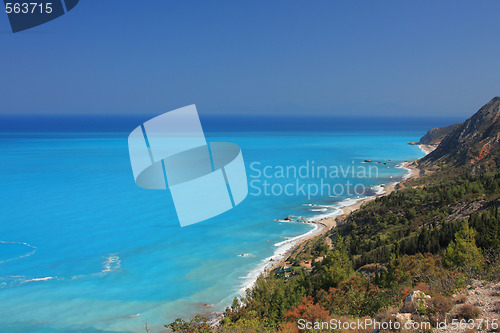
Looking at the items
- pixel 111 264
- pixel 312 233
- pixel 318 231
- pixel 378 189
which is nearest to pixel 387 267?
pixel 312 233

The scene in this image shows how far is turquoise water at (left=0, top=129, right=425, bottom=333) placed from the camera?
70.5ft

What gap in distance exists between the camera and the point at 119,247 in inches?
1280

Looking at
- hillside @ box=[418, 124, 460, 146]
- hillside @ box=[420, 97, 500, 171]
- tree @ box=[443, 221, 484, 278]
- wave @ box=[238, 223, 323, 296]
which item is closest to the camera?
tree @ box=[443, 221, 484, 278]

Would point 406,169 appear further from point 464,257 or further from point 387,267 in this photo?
point 464,257

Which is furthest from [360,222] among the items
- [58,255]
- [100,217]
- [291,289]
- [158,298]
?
[100,217]

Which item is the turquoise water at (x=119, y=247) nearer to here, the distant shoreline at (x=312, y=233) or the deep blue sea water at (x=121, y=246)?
the deep blue sea water at (x=121, y=246)

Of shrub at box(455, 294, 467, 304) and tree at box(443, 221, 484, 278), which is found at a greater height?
shrub at box(455, 294, 467, 304)

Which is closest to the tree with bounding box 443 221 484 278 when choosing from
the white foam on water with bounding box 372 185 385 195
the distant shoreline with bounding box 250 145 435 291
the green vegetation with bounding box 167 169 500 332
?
the green vegetation with bounding box 167 169 500 332

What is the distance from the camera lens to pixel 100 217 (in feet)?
137

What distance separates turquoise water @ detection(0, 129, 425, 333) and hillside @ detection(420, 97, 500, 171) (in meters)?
8.23

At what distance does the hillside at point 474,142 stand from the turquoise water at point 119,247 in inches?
324

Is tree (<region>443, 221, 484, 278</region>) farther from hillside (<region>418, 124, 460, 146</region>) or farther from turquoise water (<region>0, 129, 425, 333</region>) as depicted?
hillside (<region>418, 124, 460, 146</region>)

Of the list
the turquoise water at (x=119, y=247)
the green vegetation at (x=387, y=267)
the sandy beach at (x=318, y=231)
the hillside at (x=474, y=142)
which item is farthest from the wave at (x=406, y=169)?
the green vegetation at (x=387, y=267)

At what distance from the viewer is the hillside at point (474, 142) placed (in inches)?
1901
